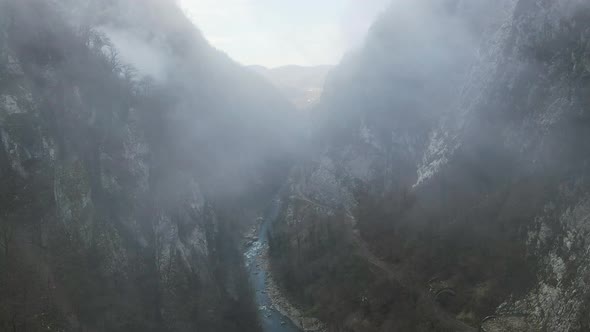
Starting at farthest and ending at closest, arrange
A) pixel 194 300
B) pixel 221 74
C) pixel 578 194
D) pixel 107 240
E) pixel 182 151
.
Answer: pixel 221 74 < pixel 182 151 < pixel 194 300 < pixel 107 240 < pixel 578 194

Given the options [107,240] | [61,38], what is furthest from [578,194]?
[61,38]

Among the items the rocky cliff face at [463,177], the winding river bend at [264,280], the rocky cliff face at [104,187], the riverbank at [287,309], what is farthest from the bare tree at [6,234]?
the rocky cliff face at [463,177]

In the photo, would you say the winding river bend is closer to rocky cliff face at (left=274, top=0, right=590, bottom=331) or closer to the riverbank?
the riverbank

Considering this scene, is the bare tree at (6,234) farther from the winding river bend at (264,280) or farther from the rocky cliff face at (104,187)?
the winding river bend at (264,280)

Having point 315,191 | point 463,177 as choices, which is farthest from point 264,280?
point 463,177

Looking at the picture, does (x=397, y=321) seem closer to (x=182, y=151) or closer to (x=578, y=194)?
(x=578, y=194)

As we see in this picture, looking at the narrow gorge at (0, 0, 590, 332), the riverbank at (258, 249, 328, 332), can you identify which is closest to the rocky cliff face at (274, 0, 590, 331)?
the narrow gorge at (0, 0, 590, 332)

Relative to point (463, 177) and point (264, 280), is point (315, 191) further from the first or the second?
point (463, 177)
